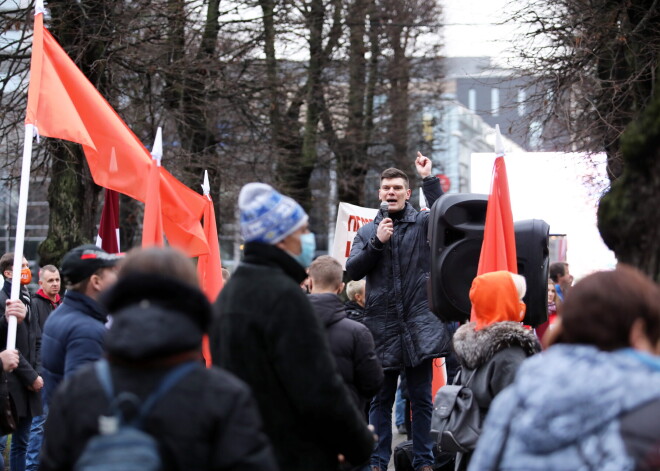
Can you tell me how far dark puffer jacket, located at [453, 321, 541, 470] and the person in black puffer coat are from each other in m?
0.68

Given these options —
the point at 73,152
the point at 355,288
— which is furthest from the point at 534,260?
the point at 73,152

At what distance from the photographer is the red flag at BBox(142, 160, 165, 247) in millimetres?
6301

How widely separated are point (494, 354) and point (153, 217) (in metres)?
2.47

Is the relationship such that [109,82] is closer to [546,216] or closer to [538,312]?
[546,216]

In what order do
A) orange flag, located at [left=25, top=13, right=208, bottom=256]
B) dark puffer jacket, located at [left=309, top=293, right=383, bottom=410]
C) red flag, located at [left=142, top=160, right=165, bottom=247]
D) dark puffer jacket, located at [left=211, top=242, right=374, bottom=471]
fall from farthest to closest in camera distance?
orange flag, located at [left=25, top=13, right=208, bottom=256], red flag, located at [left=142, top=160, right=165, bottom=247], dark puffer jacket, located at [left=309, top=293, right=383, bottom=410], dark puffer jacket, located at [left=211, top=242, right=374, bottom=471]

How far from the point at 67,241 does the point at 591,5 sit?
23.2 feet

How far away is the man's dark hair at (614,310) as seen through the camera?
9.28 feet

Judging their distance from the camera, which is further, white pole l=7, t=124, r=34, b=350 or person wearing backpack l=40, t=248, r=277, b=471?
white pole l=7, t=124, r=34, b=350

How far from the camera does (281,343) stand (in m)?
3.59

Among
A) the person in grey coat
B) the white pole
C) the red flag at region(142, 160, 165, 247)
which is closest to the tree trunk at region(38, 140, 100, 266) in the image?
the white pole

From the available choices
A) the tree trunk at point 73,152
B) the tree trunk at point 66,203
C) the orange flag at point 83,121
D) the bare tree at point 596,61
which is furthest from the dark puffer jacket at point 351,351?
the tree trunk at point 66,203

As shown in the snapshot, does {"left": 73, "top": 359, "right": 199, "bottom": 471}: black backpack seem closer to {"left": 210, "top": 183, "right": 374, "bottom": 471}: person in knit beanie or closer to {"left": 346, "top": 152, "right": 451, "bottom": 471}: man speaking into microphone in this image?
{"left": 210, "top": 183, "right": 374, "bottom": 471}: person in knit beanie

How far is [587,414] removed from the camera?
2.76 m

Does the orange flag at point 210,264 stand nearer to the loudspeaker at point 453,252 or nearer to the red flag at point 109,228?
the red flag at point 109,228
